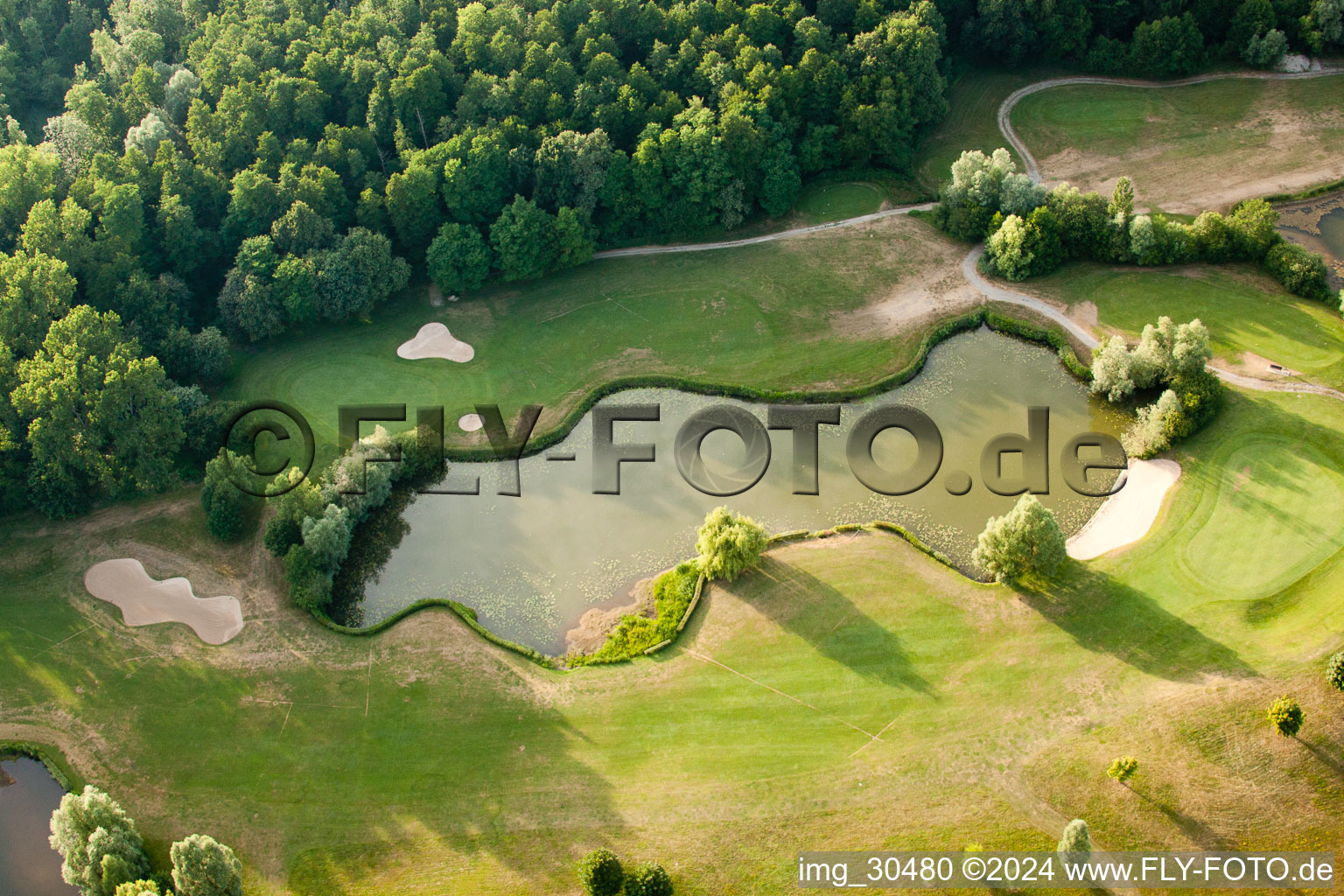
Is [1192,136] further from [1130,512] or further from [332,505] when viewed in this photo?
[332,505]

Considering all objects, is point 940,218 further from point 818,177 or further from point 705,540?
point 705,540

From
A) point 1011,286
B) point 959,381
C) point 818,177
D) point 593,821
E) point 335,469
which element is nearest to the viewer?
point 593,821

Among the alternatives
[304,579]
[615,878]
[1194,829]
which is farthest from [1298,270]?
[304,579]

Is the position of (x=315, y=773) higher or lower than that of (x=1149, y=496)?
lower

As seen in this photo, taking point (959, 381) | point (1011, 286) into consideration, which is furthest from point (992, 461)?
point (1011, 286)

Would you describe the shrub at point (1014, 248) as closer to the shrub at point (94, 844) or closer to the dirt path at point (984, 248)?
the dirt path at point (984, 248)

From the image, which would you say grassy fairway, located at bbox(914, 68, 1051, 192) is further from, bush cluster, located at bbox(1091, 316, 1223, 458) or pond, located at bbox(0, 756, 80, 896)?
pond, located at bbox(0, 756, 80, 896)
